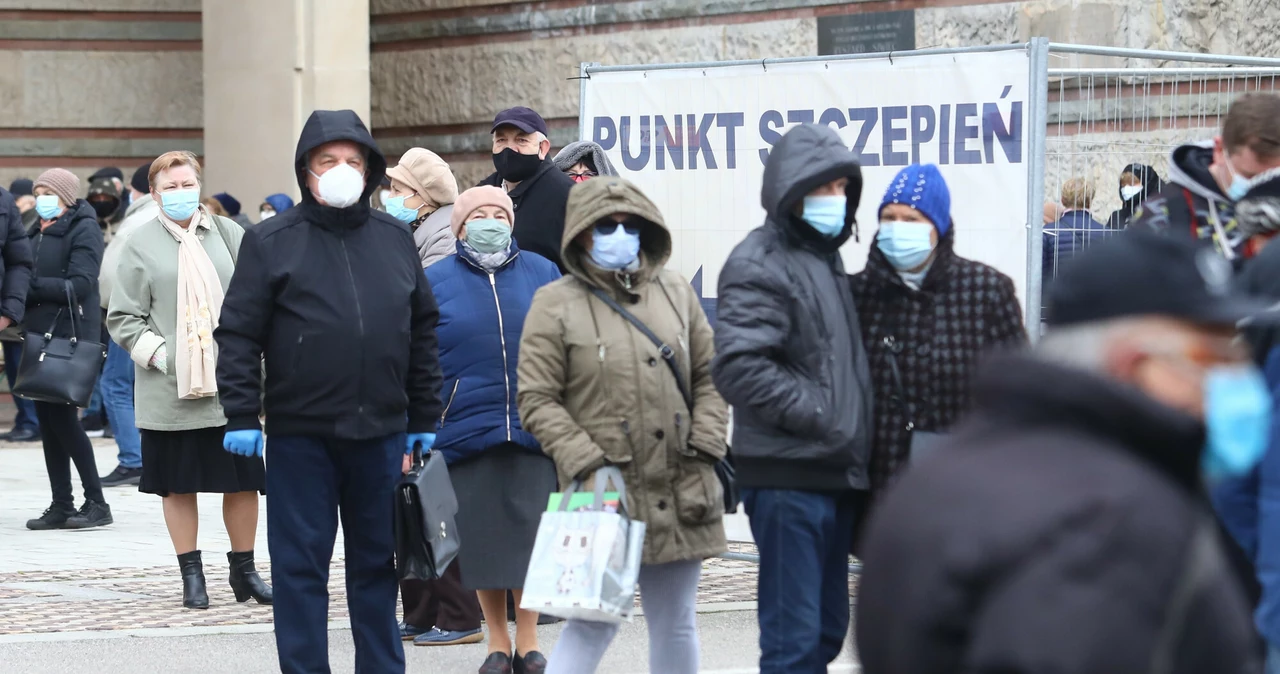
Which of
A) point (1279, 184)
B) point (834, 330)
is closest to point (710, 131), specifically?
point (834, 330)

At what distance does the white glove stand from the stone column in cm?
767

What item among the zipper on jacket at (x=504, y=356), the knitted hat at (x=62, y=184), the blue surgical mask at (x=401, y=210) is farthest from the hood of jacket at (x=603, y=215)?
the knitted hat at (x=62, y=184)

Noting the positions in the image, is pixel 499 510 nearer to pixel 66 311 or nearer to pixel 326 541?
pixel 326 541

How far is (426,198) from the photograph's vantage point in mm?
7770

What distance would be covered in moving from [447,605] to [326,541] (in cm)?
138

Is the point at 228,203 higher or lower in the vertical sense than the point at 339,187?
higher

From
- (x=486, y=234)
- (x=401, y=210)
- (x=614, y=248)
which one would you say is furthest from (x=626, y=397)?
(x=401, y=210)

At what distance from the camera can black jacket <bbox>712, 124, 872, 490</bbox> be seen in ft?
16.4

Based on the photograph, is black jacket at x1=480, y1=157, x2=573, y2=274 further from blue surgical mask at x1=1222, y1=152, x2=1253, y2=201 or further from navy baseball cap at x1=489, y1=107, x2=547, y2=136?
blue surgical mask at x1=1222, y1=152, x2=1253, y2=201

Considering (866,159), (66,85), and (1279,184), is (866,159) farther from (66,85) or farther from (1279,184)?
(66,85)

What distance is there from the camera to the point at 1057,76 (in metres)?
7.63

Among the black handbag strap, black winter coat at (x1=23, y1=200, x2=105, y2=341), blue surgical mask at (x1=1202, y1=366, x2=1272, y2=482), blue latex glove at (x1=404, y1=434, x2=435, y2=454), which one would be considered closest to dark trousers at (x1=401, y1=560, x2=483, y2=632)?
blue latex glove at (x1=404, y1=434, x2=435, y2=454)

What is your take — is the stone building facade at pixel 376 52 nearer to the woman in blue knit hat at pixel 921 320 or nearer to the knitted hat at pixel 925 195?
the knitted hat at pixel 925 195

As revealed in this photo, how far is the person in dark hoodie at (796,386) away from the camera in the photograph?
16.3ft
